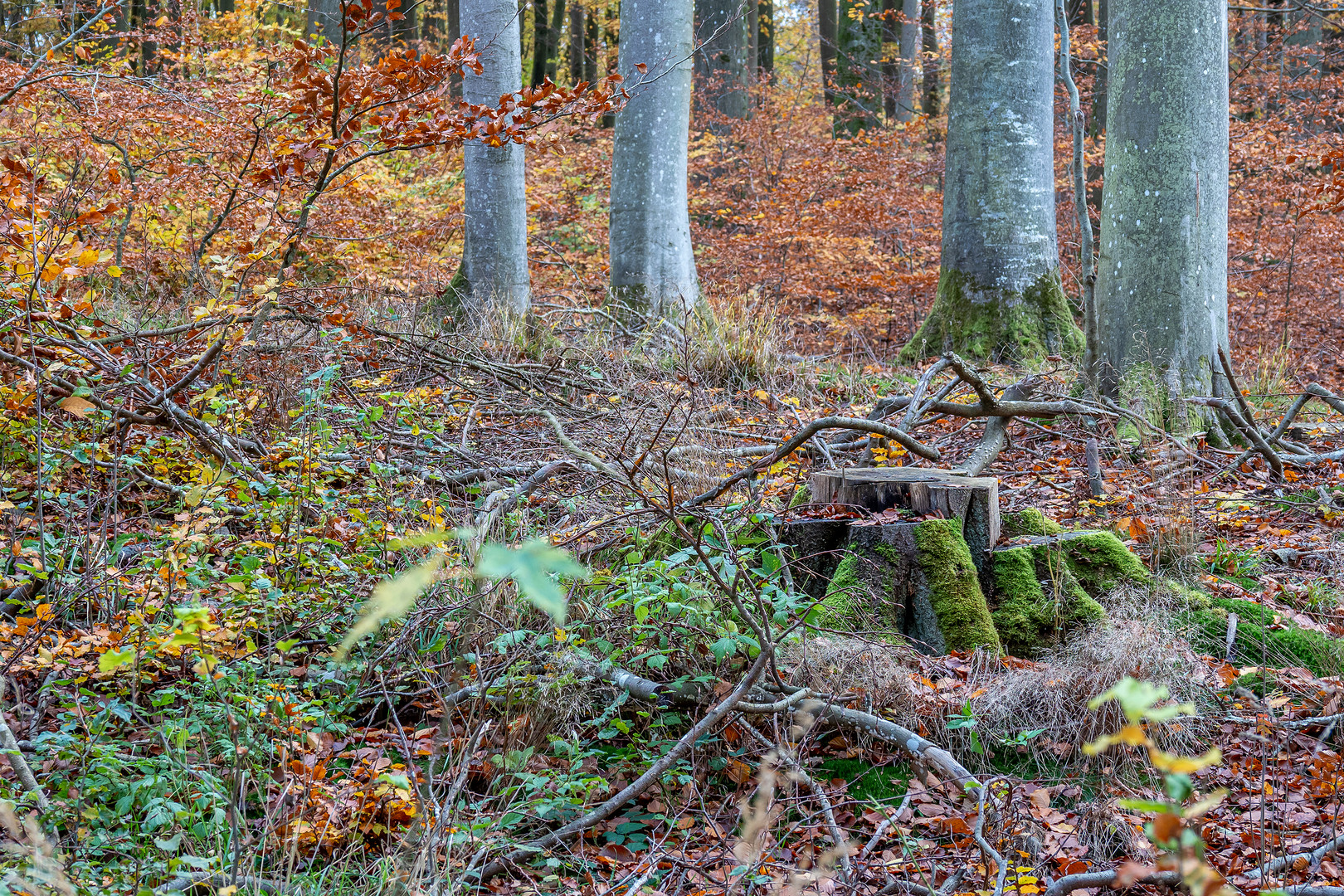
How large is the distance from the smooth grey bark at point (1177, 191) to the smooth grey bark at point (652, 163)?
3.92 m

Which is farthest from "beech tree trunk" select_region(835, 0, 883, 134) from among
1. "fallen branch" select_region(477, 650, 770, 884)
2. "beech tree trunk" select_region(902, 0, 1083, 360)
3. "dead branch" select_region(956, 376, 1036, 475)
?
"fallen branch" select_region(477, 650, 770, 884)

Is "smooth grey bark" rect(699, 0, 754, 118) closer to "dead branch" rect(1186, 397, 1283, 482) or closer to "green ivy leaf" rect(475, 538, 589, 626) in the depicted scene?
"dead branch" rect(1186, 397, 1283, 482)

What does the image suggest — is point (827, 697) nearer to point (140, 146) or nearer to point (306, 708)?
point (306, 708)

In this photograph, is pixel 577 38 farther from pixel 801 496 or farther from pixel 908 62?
pixel 801 496

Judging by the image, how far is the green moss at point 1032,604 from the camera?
3494mm

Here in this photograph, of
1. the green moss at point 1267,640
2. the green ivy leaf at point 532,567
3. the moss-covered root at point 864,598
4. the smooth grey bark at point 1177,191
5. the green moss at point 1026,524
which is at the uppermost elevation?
the smooth grey bark at point 1177,191

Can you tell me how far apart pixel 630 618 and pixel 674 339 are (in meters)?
4.38

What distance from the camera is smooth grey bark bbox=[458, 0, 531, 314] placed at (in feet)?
27.9

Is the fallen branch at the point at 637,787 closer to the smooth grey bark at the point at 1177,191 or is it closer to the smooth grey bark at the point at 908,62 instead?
the smooth grey bark at the point at 1177,191

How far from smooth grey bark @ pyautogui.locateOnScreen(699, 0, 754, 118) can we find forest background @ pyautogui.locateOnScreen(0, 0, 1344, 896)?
420 inches

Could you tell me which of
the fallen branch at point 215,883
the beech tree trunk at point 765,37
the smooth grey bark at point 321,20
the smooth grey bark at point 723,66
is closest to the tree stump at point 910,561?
the fallen branch at point 215,883

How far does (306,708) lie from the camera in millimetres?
2775

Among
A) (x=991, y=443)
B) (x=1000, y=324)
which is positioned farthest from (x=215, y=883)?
(x=1000, y=324)

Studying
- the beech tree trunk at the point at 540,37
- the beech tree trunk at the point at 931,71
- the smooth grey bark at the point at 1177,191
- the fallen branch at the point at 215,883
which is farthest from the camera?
the beech tree trunk at the point at 540,37
